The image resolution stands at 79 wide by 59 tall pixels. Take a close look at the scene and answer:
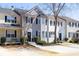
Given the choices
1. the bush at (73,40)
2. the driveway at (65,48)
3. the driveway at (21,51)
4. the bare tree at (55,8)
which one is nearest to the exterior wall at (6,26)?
the driveway at (21,51)

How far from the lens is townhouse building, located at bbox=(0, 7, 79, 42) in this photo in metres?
6.77


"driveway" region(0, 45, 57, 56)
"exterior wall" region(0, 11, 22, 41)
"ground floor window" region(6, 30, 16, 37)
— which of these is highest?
"exterior wall" region(0, 11, 22, 41)

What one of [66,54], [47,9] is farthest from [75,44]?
[47,9]

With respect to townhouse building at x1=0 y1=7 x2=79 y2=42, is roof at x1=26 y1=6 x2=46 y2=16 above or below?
above

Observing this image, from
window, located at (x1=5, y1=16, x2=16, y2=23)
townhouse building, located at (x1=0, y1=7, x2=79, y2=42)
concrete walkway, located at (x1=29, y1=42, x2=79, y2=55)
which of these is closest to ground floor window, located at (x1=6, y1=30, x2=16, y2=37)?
townhouse building, located at (x1=0, y1=7, x2=79, y2=42)

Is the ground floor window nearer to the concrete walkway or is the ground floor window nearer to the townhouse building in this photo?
the townhouse building

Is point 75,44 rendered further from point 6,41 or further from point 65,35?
point 6,41

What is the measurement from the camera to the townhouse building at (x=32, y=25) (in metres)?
6.77

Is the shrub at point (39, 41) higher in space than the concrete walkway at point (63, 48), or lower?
higher

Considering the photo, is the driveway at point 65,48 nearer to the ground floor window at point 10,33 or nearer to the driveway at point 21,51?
the driveway at point 21,51

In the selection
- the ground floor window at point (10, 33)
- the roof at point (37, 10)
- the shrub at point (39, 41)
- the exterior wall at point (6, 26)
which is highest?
the roof at point (37, 10)

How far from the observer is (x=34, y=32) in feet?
22.3

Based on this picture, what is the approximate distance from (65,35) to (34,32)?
0.42 meters

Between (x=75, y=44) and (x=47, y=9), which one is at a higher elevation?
(x=47, y=9)
